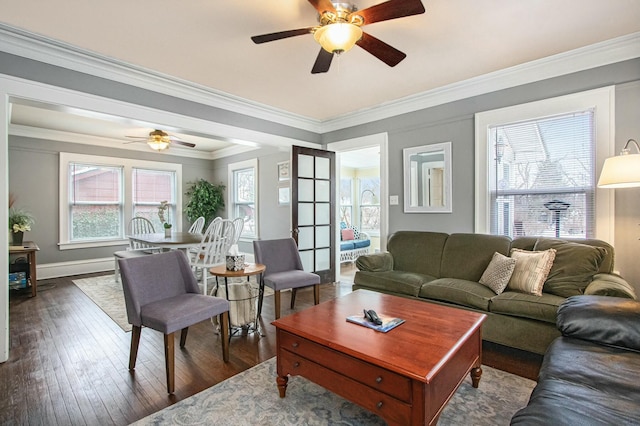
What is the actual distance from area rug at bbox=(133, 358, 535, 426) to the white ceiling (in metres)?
2.60

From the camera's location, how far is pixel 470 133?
362 centimetres

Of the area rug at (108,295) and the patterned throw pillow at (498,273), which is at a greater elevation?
the patterned throw pillow at (498,273)

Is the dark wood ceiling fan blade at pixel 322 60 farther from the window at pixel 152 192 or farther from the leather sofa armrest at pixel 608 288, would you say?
the window at pixel 152 192

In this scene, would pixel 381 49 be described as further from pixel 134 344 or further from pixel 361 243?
pixel 361 243

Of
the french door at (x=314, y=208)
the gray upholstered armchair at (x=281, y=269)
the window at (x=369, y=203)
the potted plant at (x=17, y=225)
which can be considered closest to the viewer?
the gray upholstered armchair at (x=281, y=269)

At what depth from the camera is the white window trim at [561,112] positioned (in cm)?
278

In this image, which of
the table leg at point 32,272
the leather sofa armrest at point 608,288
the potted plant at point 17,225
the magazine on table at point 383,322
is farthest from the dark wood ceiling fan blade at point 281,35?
the potted plant at point 17,225

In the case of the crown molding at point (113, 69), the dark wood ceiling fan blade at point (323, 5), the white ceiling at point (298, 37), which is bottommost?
the dark wood ceiling fan blade at point (323, 5)

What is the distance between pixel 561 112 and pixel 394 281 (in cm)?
228

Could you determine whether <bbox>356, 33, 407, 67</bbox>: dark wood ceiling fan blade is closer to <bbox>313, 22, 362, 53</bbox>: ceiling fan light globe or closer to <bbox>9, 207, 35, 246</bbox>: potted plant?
<bbox>313, 22, 362, 53</bbox>: ceiling fan light globe

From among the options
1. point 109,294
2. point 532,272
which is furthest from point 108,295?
point 532,272

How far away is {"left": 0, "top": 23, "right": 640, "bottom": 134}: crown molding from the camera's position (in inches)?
103

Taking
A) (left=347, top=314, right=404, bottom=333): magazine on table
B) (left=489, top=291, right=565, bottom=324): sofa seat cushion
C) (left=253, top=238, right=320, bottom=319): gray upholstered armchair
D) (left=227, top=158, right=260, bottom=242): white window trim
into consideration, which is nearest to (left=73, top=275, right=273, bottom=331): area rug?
(left=253, top=238, right=320, bottom=319): gray upholstered armchair

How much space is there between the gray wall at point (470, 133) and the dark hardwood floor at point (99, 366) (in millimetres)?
1399
